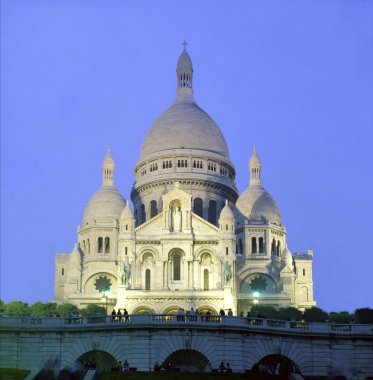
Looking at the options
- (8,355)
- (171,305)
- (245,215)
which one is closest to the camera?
(8,355)

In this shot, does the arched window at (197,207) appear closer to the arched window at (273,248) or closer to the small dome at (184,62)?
the arched window at (273,248)

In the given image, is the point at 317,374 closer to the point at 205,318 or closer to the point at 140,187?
the point at 205,318

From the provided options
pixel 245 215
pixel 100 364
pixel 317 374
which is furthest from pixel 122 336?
pixel 245 215

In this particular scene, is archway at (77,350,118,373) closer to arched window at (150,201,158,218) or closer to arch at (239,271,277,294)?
arch at (239,271,277,294)

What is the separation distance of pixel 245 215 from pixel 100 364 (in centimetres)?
8169

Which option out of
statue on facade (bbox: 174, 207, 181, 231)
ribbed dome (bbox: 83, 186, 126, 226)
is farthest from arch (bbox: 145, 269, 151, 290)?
ribbed dome (bbox: 83, 186, 126, 226)

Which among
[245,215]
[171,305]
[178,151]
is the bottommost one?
[171,305]

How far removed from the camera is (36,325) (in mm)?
68750

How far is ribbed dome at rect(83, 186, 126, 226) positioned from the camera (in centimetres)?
15262

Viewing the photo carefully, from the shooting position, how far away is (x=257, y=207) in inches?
5955

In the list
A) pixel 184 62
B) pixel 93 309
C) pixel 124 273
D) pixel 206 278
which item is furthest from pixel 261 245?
pixel 184 62

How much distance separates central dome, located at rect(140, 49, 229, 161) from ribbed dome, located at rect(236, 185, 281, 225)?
29.6 ft

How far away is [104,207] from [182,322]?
8694 cm

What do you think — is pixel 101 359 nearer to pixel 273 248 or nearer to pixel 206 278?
pixel 206 278
